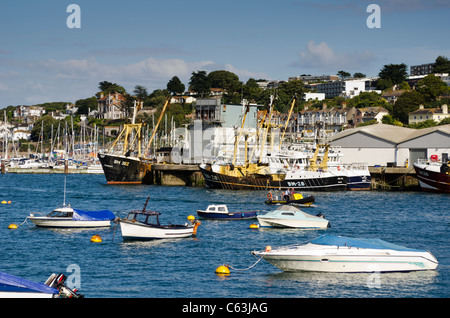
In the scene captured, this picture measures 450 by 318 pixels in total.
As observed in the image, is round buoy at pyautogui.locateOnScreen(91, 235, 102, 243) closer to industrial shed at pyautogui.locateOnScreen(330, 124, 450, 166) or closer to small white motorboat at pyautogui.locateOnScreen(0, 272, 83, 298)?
small white motorboat at pyautogui.locateOnScreen(0, 272, 83, 298)

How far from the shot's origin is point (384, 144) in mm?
98188

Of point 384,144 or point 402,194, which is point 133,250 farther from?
point 384,144

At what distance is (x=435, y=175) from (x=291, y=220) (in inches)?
1524

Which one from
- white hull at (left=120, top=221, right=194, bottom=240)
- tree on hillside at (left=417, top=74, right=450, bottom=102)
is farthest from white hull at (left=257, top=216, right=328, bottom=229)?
tree on hillside at (left=417, top=74, right=450, bottom=102)

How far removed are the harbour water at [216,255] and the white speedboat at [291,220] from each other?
2.14 feet

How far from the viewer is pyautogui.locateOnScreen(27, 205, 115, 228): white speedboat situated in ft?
160

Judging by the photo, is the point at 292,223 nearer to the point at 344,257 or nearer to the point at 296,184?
the point at 344,257

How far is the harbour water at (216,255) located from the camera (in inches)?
1167

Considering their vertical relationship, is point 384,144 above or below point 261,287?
above

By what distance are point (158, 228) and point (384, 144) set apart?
208 ft

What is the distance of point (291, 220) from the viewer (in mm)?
48781

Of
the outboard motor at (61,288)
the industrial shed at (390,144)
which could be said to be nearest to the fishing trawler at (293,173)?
the industrial shed at (390,144)

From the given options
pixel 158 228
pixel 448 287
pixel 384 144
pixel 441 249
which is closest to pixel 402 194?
pixel 384 144

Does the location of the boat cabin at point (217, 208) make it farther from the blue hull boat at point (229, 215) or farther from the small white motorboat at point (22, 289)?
the small white motorboat at point (22, 289)
